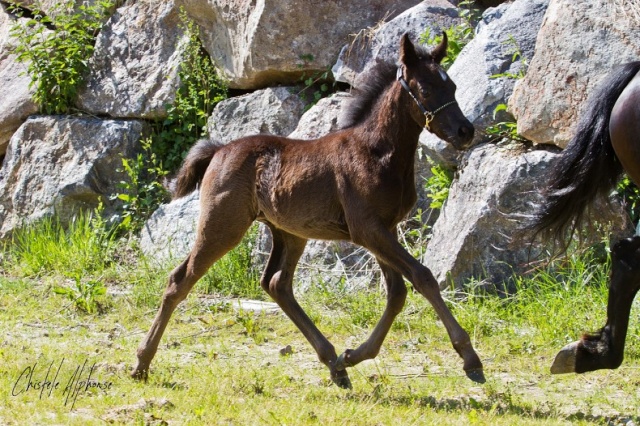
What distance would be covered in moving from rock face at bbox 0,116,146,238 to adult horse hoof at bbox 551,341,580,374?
6.94 m

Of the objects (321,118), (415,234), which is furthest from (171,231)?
(415,234)

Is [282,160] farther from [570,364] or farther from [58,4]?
[58,4]

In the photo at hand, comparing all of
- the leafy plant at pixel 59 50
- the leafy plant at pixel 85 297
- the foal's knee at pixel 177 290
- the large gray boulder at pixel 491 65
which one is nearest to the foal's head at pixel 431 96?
the foal's knee at pixel 177 290

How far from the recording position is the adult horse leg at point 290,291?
6302mm

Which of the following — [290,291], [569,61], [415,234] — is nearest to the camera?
[290,291]

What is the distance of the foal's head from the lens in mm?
5875

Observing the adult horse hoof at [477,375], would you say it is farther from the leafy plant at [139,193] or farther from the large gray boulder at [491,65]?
the leafy plant at [139,193]

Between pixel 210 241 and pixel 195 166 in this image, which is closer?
pixel 210 241

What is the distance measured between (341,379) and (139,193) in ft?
18.2

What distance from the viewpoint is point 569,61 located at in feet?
25.7

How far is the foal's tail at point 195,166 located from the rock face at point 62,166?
447cm

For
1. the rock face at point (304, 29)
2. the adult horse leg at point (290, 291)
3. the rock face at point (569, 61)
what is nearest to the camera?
the adult horse leg at point (290, 291)

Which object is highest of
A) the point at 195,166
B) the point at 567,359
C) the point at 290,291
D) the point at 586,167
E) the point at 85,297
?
the point at 586,167

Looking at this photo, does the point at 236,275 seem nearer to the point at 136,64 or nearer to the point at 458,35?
the point at 458,35
